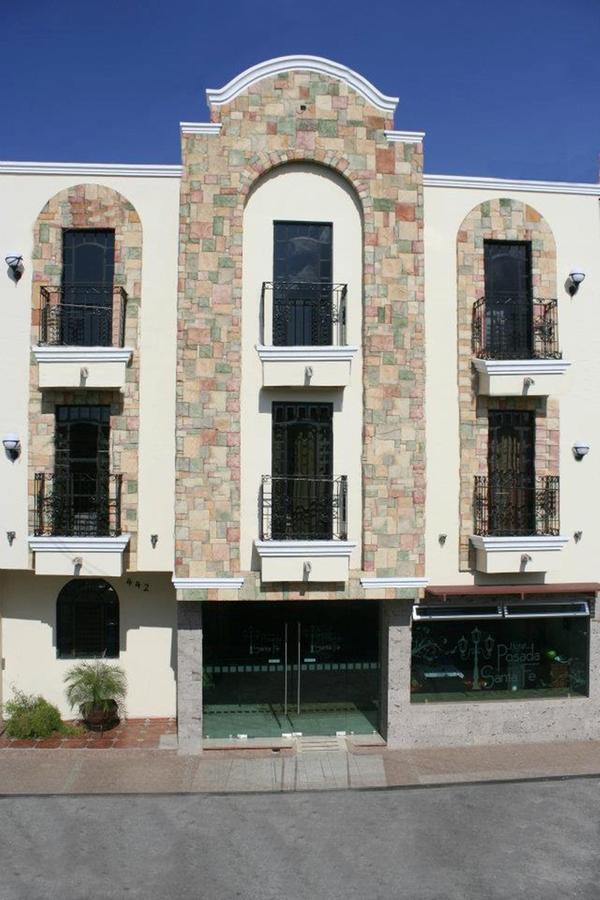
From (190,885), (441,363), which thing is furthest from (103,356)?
(190,885)

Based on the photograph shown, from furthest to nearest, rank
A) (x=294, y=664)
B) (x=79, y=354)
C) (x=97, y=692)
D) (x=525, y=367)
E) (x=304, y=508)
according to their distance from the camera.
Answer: (x=294, y=664)
(x=97, y=692)
(x=525, y=367)
(x=304, y=508)
(x=79, y=354)

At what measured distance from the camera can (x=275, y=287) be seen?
1507 centimetres

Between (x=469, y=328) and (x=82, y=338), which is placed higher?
(x=469, y=328)

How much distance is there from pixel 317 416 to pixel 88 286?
5.64m

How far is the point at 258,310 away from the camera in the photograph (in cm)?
1505

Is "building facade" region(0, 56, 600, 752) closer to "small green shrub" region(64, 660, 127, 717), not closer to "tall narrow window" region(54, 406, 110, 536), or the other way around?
"tall narrow window" region(54, 406, 110, 536)

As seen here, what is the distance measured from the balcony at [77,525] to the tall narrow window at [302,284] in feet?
15.8

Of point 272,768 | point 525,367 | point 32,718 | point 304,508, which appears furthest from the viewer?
point 32,718

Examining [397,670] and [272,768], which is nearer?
[272,768]

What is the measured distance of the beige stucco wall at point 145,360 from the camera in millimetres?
15312

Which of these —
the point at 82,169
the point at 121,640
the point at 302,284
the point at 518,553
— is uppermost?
the point at 82,169

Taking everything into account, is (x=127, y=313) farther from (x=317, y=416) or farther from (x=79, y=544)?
(x=79, y=544)

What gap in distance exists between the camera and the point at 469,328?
15695 millimetres

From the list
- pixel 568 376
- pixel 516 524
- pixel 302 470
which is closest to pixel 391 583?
pixel 302 470
